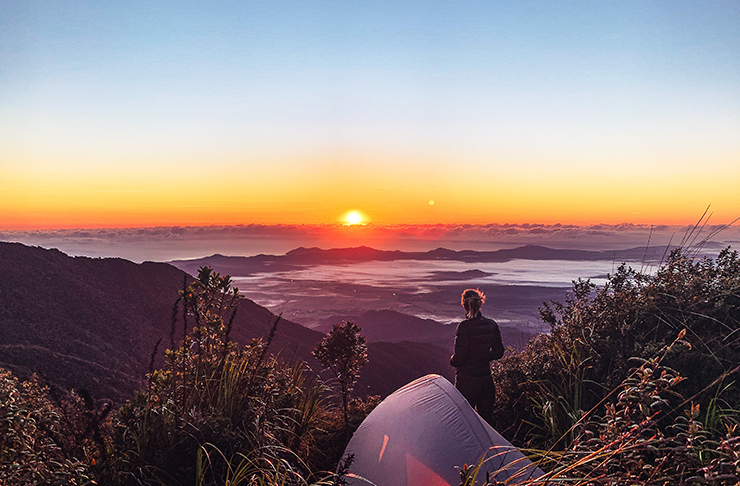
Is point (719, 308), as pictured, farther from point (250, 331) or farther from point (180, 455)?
point (250, 331)

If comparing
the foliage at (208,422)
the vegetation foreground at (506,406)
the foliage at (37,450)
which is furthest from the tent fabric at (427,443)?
the foliage at (37,450)

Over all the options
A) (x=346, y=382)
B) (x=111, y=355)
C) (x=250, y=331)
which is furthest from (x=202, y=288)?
(x=250, y=331)

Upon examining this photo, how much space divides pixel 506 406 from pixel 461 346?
135cm

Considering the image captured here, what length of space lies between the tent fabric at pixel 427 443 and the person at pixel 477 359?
1175 millimetres

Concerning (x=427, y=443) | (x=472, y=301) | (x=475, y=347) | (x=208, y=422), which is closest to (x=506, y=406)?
(x=475, y=347)

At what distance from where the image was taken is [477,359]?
17.3ft

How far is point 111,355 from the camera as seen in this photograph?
18.4 m

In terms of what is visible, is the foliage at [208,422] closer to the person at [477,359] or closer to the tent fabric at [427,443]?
the tent fabric at [427,443]

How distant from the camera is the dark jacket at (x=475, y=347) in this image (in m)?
5.26

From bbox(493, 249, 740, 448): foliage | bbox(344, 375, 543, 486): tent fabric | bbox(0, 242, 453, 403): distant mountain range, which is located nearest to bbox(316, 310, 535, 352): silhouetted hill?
bbox(0, 242, 453, 403): distant mountain range

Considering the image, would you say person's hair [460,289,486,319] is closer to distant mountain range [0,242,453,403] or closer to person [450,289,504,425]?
person [450,289,504,425]

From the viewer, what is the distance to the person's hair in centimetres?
541

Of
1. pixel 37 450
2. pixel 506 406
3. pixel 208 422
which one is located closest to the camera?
pixel 37 450

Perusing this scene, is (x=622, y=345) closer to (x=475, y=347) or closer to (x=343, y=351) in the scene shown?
(x=475, y=347)
